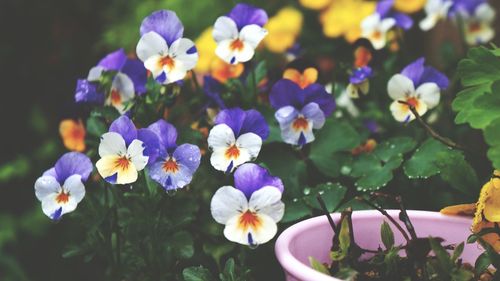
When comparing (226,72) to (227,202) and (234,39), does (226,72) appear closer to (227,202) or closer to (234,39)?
(234,39)

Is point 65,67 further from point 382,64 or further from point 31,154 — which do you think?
point 382,64

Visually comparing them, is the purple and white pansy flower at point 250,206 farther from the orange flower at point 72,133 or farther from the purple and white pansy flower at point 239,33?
the orange flower at point 72,133

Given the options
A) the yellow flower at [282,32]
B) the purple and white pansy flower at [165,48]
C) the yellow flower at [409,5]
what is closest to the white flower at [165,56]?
the purple and white pansy flower at [165,48]

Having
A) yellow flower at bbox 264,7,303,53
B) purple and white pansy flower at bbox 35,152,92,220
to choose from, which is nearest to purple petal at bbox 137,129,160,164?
purple and white pansy flower at bbox 35,152,92,220

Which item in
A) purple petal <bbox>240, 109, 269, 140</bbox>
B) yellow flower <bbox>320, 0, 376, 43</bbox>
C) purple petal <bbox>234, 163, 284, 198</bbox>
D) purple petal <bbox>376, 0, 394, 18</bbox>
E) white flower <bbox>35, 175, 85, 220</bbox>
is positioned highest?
purple petal <bbox>376, 0, 394, 18</bbox>

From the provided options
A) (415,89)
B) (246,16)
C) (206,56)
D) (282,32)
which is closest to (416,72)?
(415,89)

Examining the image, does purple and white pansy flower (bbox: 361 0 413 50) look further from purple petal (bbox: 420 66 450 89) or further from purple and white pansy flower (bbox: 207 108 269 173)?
purple and white pansy flower (bbox: 207 108 269 173)
